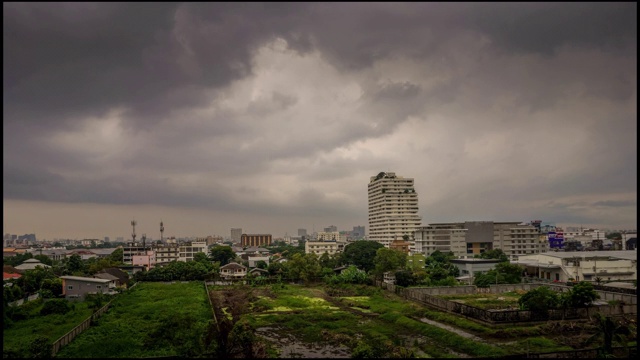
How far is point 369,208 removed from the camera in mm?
122500

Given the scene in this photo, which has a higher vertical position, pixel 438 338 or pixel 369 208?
pixel 369 208

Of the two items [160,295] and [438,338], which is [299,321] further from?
[160,295]

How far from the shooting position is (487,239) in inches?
3076

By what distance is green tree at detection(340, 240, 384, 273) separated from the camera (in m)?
65.6

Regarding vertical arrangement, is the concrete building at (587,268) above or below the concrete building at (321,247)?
above

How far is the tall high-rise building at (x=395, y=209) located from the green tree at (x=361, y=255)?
4071 cm

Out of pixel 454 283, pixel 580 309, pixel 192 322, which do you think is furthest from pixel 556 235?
pixel 192 322

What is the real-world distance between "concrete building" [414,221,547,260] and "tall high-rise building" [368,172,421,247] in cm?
2965

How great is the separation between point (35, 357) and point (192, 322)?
747cm

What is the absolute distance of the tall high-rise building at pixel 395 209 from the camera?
111 metres

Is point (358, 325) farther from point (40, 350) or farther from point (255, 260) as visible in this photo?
point (255, 260)

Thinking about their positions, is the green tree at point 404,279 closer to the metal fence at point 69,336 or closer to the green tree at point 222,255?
the metal fence at point 69,336

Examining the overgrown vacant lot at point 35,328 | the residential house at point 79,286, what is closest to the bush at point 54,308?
the overgrown vacant lot at point 35,328

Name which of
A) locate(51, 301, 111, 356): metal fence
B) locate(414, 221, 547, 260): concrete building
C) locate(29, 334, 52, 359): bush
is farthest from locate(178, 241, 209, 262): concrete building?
locate(29, 334, 52, 359): bush
